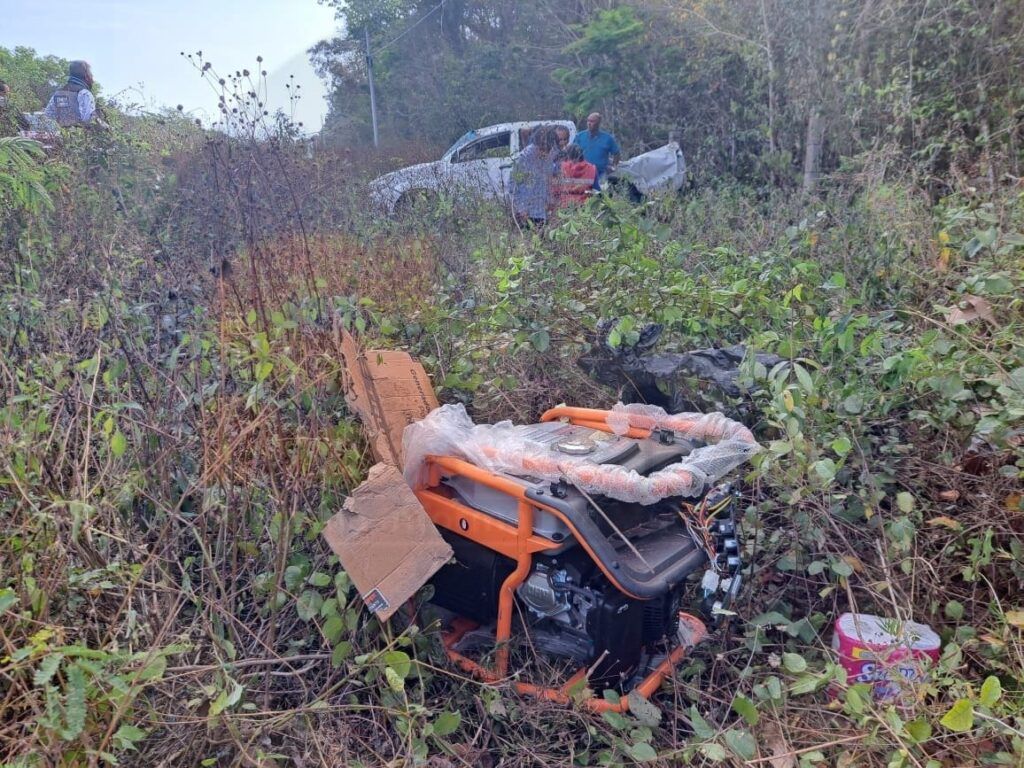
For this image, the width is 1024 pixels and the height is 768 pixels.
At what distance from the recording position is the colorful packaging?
1688mm

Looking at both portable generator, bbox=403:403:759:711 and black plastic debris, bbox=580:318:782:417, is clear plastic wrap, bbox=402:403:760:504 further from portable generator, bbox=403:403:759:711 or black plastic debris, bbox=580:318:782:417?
black plastic debris, bbox=580:318:782:417

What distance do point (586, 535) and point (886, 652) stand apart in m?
0.77

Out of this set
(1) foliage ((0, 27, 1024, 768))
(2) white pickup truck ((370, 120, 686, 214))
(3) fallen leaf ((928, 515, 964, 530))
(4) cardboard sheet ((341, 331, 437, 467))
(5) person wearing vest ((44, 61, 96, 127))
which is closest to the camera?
(1) foliage ((0, 27, 1024, 768))

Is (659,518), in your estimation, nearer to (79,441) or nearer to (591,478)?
(591,478)

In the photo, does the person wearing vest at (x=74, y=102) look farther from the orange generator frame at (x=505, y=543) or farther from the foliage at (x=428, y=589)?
the orange generator frame at (x=505, y=543)

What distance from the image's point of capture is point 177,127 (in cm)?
672

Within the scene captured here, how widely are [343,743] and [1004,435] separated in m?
1.88

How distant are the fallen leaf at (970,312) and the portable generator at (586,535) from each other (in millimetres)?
757

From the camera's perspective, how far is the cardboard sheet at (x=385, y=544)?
1908mm

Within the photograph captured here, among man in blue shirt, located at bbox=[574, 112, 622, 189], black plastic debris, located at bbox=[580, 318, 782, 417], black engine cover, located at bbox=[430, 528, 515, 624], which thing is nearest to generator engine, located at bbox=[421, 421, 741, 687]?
black engine cover, located at bbox=[430, 528, 515, 624]

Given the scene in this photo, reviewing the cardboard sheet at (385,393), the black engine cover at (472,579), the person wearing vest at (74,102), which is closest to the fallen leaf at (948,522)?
the black engine cover at (472,579)

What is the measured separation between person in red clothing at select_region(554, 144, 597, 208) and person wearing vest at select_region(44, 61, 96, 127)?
12.1 feet

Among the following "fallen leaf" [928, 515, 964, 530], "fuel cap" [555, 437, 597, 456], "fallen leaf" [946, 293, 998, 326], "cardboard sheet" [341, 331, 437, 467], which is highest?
"cardboard sheet" [341, 331, 437, 467]

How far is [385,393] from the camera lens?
2.42 meters
